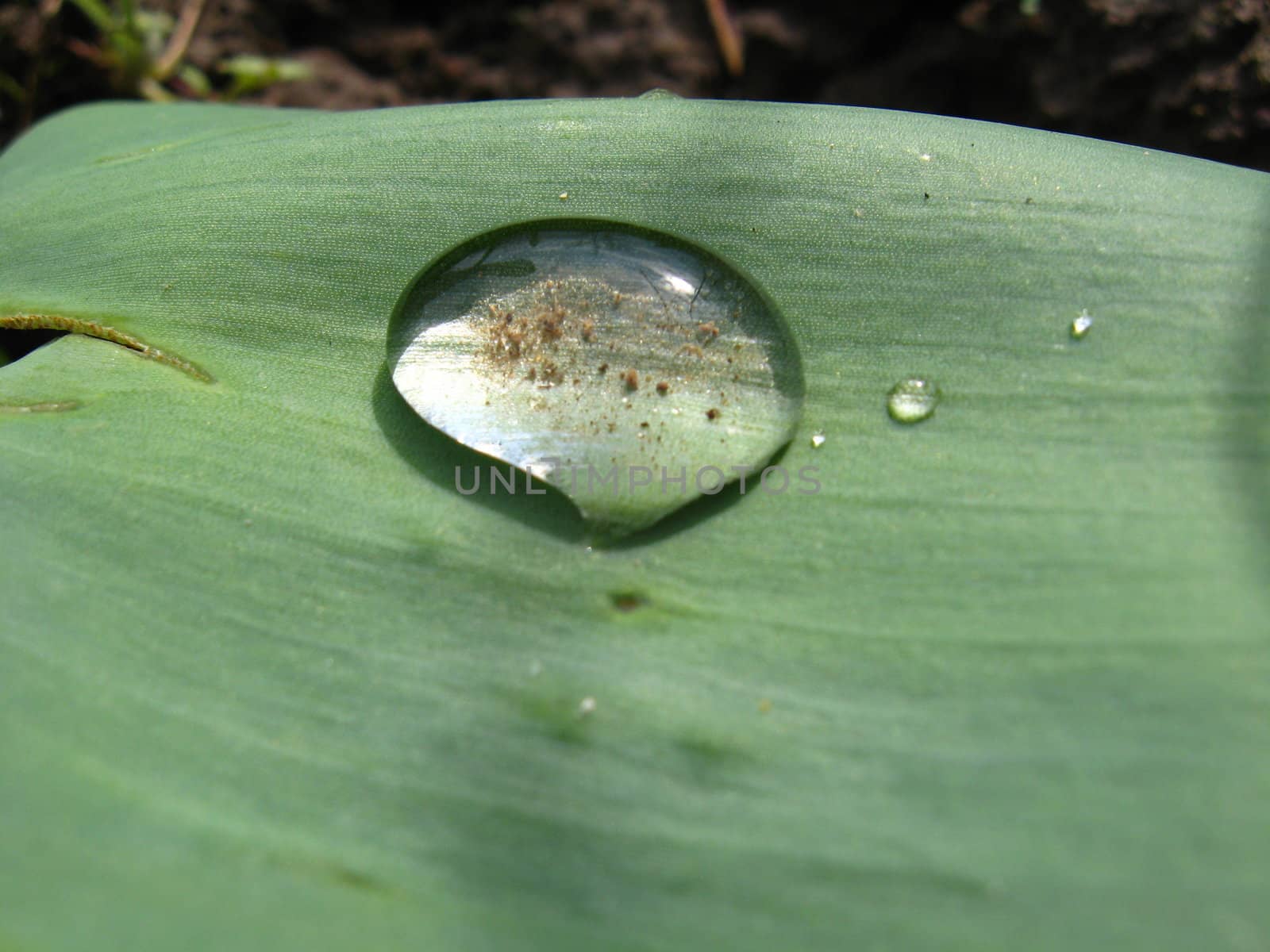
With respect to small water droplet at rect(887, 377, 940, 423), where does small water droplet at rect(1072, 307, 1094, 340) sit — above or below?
above

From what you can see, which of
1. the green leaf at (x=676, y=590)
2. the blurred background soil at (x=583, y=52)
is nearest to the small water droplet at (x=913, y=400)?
the green leaf at (x=676, y=590)

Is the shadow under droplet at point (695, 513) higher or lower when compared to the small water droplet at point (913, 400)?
lower

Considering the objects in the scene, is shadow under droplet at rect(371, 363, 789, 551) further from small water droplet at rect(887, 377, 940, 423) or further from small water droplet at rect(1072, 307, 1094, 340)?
small water droplet at rect(1072, 307, 1094, 340)

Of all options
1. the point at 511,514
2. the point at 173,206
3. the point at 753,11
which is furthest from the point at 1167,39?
the point at 173,206

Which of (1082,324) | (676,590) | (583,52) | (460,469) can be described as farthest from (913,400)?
(583,52)

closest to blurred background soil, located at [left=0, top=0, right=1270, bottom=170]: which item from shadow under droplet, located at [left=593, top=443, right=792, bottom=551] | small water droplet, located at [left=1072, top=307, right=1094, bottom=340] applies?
small water droplet, located at [left=1072, top=307, right=1094, bottom=340]

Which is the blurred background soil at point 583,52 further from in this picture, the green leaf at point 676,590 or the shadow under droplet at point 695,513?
the shadow under droplet at point 695,513
